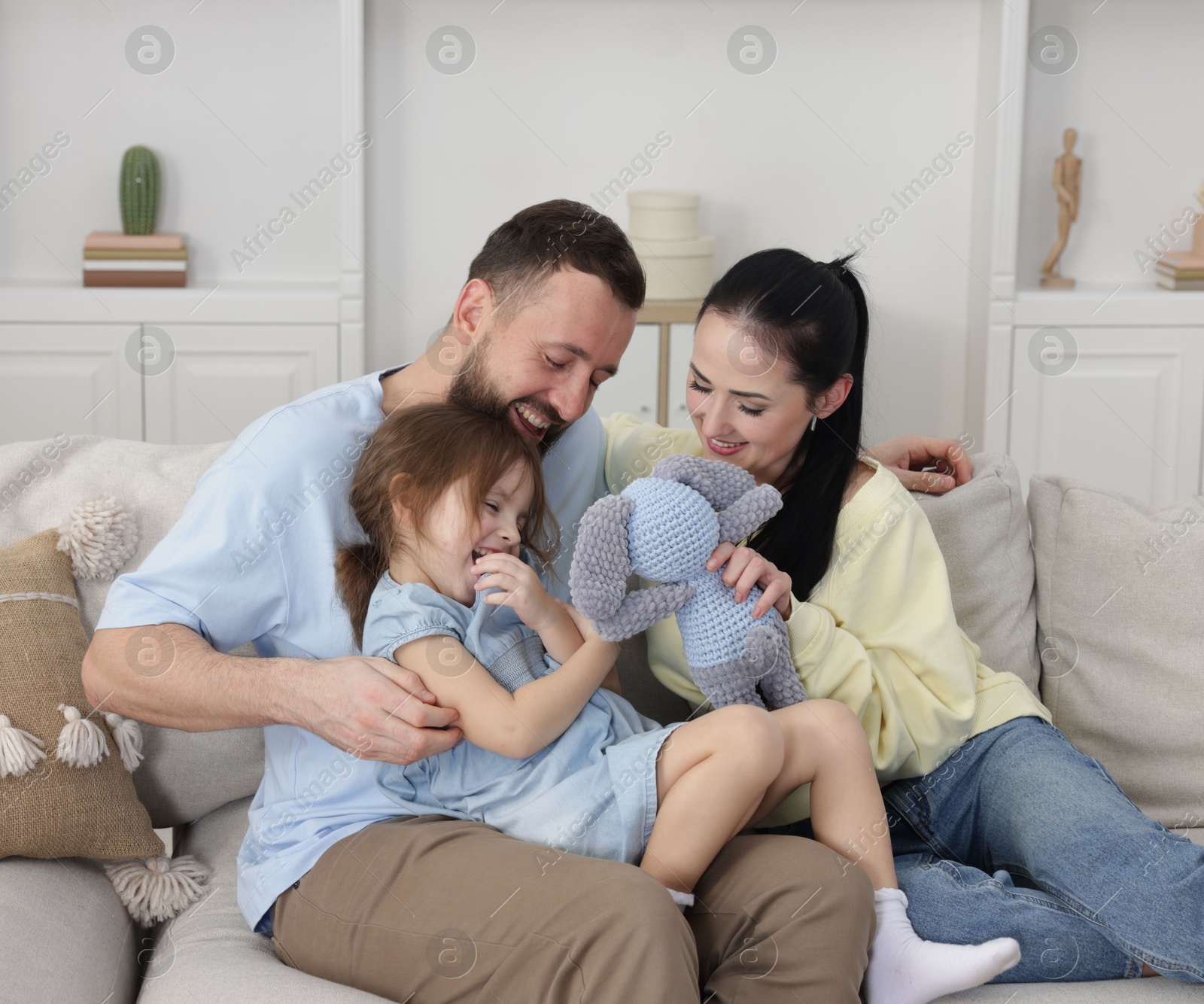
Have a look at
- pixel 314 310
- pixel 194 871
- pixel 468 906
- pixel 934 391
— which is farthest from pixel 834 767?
pixel 934 391

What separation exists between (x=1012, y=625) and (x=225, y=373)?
2230 mm

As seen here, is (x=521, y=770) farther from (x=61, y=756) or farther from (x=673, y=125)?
(x=673, y=125)

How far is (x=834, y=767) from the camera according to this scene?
1.28 metres

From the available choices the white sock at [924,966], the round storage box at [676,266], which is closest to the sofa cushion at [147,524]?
the white sock at [924,966]

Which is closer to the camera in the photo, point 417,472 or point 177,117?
point 417,472

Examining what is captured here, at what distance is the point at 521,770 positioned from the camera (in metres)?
1.26

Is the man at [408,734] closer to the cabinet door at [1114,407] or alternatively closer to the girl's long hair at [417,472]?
the girl's long hair at [417,472]

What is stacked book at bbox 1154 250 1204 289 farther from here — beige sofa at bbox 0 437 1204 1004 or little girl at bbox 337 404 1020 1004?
little girl at bbox 337 404 1020 1004

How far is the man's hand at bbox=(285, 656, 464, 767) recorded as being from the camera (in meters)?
1.17

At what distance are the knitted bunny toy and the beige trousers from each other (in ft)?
0.59

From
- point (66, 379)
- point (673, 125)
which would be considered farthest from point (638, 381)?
point (66, 379)

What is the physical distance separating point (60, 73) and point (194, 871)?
8.58 feet

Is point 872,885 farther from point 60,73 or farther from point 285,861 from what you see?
point 60,73

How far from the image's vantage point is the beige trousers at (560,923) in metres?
1.05
